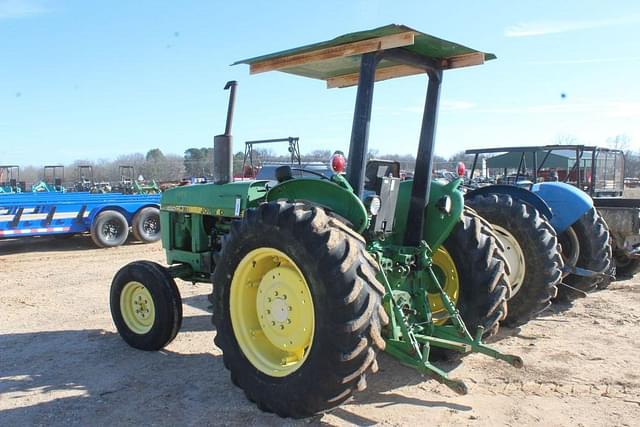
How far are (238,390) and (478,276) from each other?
1.97m

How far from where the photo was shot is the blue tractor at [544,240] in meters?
5.44

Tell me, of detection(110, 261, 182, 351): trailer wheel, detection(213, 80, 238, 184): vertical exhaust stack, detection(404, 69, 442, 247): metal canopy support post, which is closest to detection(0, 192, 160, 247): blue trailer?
detection(110, 261, 182, 351): trailer wheel

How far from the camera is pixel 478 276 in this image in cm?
423

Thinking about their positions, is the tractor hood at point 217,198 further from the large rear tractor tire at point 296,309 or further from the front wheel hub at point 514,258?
the front wheel hub at point 514,258

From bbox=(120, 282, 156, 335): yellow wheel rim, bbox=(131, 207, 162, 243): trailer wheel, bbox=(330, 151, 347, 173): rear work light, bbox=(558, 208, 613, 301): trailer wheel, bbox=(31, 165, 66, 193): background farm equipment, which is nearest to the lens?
bbox=(330, 151, 347, 173): rear work light

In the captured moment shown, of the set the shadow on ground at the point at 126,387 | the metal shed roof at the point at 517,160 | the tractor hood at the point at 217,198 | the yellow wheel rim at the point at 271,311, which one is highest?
the metal shed roof at the point at 517,160

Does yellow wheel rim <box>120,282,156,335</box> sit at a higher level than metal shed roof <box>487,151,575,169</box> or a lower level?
lower

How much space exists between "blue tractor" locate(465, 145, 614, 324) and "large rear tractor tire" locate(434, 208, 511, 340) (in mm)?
1213

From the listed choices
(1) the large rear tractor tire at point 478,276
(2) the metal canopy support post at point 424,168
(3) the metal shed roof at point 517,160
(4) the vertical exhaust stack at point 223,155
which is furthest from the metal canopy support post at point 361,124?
(3) the metal shed roof at point 517,160

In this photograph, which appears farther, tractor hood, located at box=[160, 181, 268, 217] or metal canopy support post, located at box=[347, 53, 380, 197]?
tractor hood, located at box=[160, 181, 268, 217]

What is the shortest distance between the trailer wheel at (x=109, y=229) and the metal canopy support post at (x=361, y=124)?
9.16 meters

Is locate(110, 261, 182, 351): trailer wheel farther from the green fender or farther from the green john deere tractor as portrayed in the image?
the green fender

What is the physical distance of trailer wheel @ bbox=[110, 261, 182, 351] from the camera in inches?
190

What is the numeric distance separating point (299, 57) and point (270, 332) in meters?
1.87
